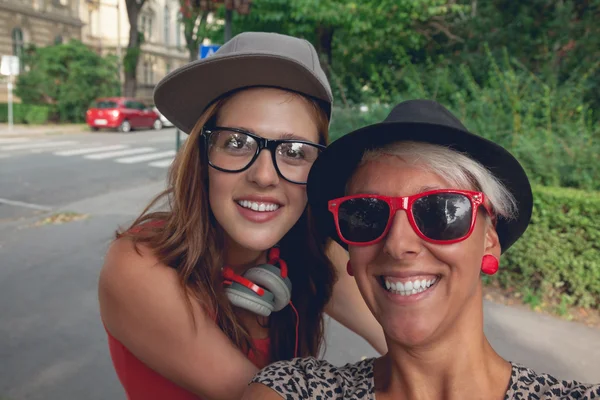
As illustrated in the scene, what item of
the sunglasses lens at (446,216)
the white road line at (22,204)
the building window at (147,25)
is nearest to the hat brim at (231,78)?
the sunglasses lens at (446,216)

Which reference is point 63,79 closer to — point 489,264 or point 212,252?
point 212,252

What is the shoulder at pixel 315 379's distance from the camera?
4.63 ft

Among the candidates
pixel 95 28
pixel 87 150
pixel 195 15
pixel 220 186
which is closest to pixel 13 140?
pixel 87 150

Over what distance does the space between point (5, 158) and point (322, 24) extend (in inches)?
370

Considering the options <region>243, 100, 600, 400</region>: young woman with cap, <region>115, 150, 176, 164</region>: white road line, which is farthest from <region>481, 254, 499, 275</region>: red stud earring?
<region>115, 150, 176, 164</region>: white road line

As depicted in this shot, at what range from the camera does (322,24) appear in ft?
36.7

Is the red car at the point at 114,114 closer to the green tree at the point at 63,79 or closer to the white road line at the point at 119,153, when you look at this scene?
the green tree at the point at 63,79

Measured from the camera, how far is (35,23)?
107 feet

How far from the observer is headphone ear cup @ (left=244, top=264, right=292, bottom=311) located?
1.78 meters

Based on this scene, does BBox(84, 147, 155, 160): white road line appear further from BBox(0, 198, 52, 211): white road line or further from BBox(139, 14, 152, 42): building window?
BBox(139, 14, 152, 42): building window

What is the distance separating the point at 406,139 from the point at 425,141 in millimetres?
52

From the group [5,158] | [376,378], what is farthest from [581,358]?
[5,158]

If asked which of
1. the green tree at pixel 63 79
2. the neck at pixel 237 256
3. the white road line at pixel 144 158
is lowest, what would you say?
the white road line at pixel 144 158

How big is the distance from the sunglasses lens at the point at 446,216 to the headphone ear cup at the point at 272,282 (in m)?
0.60
